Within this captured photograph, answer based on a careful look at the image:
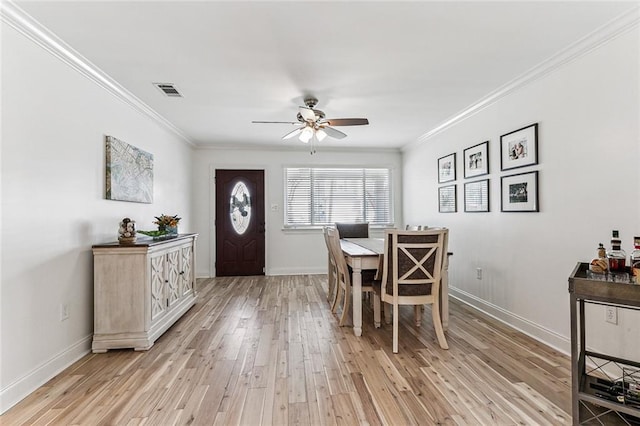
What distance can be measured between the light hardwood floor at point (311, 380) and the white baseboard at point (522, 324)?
7 cm

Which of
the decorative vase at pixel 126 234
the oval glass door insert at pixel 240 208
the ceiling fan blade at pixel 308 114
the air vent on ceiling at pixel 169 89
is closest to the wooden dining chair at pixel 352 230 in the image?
the oval glass door insert at pixel 240 208

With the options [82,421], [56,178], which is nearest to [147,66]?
[56,178]

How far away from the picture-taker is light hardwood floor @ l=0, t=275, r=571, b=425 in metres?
1.90

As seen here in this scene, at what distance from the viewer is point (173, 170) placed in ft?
16.5

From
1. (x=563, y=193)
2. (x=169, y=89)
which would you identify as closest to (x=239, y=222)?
(x=169, y=89)

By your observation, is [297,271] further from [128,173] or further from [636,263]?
[636,263]

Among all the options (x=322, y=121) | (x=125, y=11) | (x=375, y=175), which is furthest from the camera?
(x=375, y=175)

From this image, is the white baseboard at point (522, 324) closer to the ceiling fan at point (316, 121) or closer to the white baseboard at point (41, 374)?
the ceiling fan at point (316, 121)

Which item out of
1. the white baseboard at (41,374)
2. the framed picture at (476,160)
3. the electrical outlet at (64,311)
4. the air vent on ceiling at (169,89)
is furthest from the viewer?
the framed picture at (476,160)

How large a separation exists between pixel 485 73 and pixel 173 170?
4313mm

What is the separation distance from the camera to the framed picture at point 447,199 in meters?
4.51

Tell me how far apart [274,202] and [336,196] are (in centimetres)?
122

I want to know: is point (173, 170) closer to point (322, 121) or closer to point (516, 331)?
point (322, 121)

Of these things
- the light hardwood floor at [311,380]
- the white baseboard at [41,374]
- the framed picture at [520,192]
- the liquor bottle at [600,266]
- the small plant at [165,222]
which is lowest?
the light hardwood floor at [311,380]
